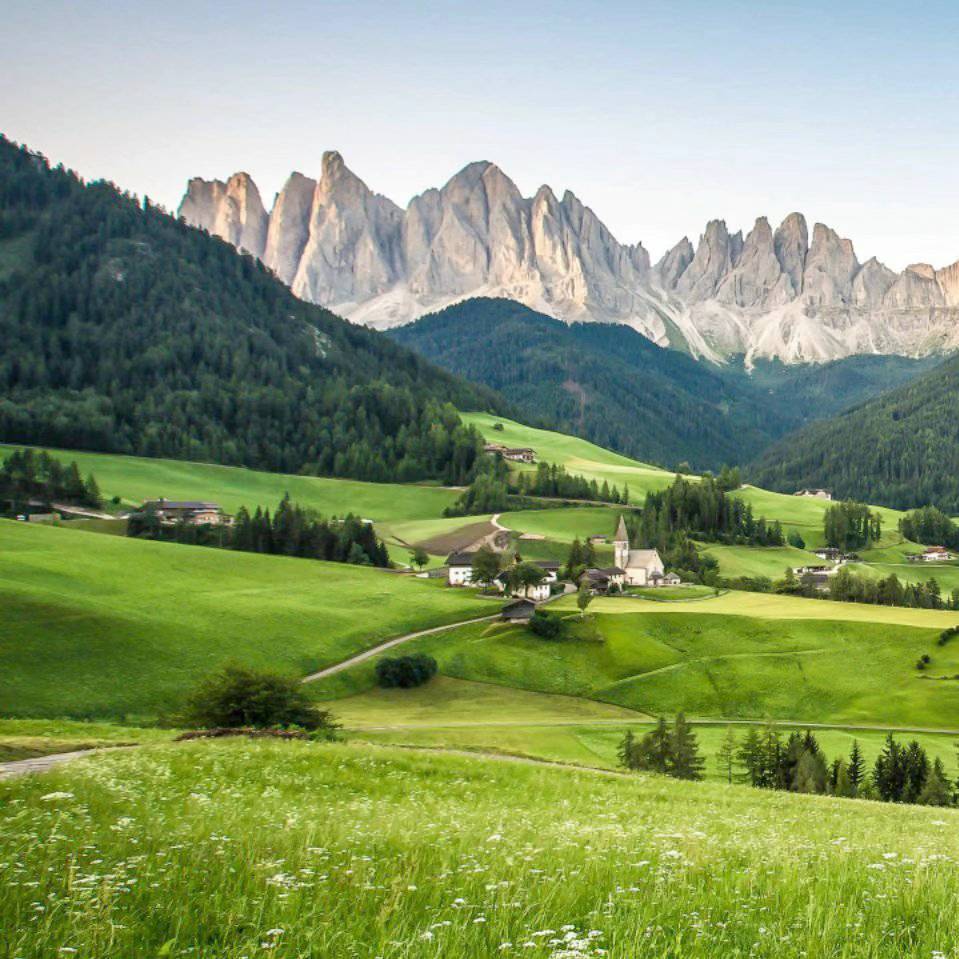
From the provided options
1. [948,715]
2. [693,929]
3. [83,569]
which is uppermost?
[693,929]

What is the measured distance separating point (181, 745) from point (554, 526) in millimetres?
153813

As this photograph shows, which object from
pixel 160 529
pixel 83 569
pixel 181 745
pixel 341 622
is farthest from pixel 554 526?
pixel 181 745

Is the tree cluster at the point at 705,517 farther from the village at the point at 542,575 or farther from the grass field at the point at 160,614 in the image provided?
the grass field at the point at 160,614

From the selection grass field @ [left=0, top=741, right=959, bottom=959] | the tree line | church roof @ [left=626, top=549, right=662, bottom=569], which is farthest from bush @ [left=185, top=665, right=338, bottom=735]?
church roof @ [left=626, top=549, right=662, bottom=569]

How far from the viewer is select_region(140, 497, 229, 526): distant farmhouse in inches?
5837

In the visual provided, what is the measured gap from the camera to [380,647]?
299ft

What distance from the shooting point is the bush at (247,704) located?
152 ft

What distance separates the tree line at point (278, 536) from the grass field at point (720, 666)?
1730 inches

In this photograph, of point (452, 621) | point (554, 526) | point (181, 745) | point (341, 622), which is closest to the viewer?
point (181, 745)

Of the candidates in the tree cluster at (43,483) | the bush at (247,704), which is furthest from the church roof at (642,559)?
the bush at (247,704)

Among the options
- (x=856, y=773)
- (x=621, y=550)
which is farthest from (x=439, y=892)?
(x=621, y=550)

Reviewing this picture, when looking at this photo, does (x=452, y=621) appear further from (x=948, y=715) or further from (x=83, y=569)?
(x=948, y=715)

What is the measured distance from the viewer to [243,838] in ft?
30.3

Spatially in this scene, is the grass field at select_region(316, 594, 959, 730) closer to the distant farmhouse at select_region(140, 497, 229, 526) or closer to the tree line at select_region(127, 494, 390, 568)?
the tree line at select_region(127, 494, 390, 568)
